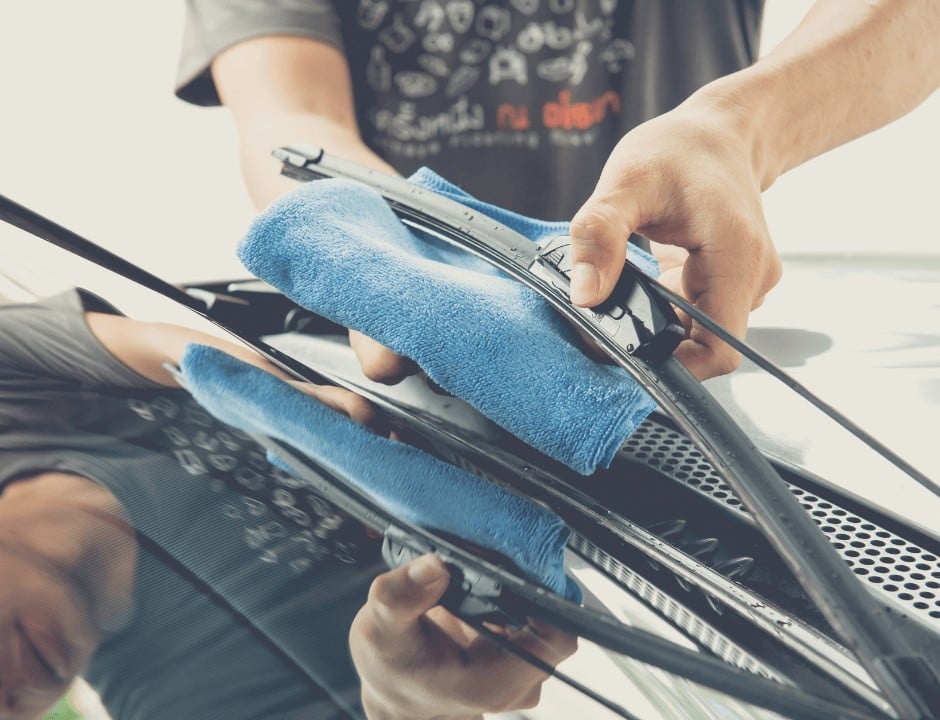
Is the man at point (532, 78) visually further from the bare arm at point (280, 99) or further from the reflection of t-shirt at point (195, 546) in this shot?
the reflection of t-shirt at point (195, 546)

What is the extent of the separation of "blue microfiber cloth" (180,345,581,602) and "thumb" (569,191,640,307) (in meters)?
0.10

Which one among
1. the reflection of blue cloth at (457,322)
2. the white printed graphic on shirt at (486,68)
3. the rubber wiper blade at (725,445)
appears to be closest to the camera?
the rubber wiper blade at (725,445)

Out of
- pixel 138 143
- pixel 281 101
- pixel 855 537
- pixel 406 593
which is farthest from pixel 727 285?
pixel 138 143

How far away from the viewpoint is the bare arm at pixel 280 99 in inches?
34.4


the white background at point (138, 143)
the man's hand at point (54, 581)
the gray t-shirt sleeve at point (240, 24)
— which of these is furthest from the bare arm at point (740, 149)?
the white background at point (138, 143)

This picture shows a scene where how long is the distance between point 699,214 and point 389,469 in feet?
0.77

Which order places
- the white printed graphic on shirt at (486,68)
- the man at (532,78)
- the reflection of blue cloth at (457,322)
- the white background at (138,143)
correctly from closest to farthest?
1. the reflection of blue cloth at (457,322)
2. the man at (532,78)
3. the white printed graphic on shirt at (486,68)
4. the white background at (138,143)

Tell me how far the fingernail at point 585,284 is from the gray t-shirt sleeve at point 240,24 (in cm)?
71

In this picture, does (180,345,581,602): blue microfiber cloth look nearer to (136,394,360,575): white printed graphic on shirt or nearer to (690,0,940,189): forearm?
(136,394,360,575): white printed graphic on shirt

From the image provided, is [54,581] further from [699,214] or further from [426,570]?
[699,214]

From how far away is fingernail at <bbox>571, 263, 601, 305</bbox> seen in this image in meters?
0.36

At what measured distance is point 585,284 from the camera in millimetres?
356

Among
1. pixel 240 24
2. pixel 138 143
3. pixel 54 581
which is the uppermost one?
pixel 240 24

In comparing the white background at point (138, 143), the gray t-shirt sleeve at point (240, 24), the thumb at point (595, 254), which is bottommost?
the white background at point (138, 143)
